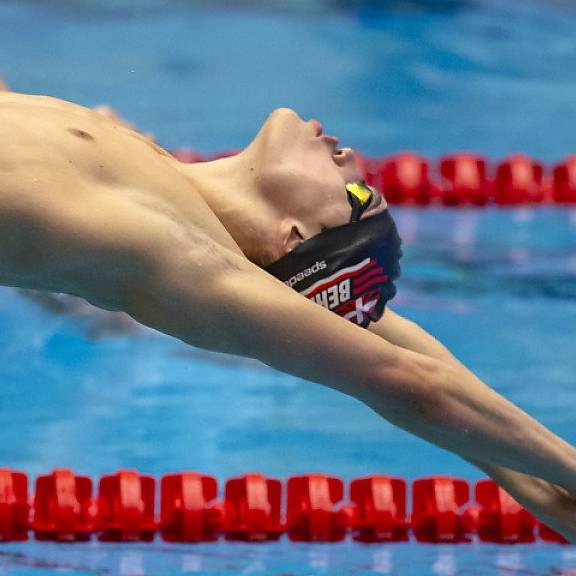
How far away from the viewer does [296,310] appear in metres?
2.17

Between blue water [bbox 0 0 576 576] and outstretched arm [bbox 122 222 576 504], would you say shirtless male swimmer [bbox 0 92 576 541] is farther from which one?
blue water [bbox 0 0 576 576]

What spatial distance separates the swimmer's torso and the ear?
0.15 metres

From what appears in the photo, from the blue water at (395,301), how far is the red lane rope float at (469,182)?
0.06 meters

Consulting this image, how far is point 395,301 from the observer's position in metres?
4.45

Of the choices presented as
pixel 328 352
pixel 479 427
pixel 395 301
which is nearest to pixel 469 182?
pixel 395 301

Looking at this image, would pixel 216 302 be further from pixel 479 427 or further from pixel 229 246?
pixel 479 427

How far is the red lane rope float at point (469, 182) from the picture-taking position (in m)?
5.02

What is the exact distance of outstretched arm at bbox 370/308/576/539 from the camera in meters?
2.62

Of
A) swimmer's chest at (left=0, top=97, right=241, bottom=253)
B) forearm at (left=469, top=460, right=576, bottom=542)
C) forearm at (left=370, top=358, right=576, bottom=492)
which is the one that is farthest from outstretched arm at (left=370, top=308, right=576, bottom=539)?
swimmer's chest at (left=0, top=97, right=241, bottom=253)

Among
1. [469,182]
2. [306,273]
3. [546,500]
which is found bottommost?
[546,500]

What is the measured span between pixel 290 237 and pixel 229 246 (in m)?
0.18

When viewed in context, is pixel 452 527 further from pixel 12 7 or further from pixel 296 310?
pixel 12 7

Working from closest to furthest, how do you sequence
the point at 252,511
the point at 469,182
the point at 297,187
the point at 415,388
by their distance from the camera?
the point at 415,388 < the point at 297,187 < the point at 252,511 < the point at 469,182

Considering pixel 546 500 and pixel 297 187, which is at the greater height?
pixel 297 187
